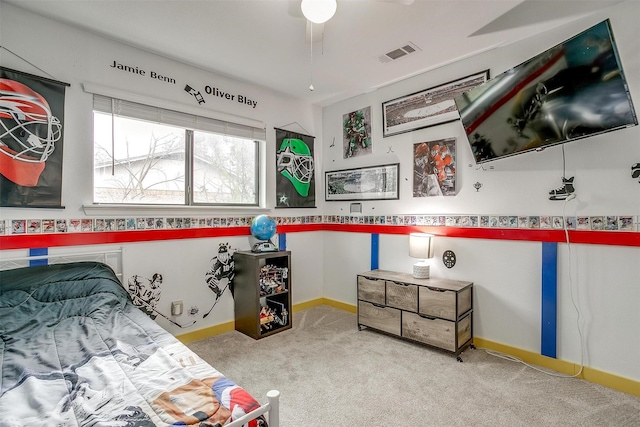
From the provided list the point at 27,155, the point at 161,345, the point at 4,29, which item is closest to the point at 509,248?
the point at 161,345

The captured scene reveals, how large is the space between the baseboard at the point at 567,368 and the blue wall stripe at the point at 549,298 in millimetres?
65

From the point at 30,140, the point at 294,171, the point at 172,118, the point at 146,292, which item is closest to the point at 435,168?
the point at 294,171

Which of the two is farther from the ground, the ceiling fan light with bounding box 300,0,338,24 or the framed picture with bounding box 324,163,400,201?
the ceiling fan light with bounding box 300,0,338,24

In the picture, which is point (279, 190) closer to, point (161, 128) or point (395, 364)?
point (161, 128)

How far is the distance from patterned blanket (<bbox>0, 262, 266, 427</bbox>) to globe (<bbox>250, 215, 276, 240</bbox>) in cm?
142

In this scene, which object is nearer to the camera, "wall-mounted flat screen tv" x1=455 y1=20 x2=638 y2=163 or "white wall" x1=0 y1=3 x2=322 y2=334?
"wall-mounted flat screen tv" x1=455 y1=20 x2=638 y2=163

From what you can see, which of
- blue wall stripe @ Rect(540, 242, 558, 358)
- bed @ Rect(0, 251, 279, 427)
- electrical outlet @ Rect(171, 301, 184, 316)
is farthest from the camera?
electrical outlet @ Rect(171, 301, 184, 316)

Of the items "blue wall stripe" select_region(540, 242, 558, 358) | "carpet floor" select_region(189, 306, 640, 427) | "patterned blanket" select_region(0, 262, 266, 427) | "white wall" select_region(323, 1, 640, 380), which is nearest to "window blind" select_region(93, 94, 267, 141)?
"patterned blanket" select_region(0, 262, 266, 427)

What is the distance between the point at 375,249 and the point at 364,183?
786 mm

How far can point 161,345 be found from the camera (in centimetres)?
144

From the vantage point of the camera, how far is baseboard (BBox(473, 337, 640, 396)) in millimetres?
2113

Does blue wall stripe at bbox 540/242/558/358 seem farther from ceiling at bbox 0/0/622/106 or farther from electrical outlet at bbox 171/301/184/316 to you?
electrical outlet at bbox 171/301/184/316

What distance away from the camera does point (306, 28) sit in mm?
2193

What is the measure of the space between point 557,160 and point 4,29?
404 cm
